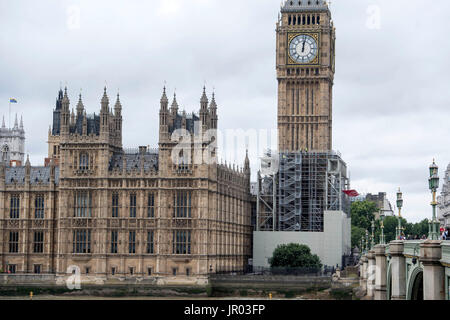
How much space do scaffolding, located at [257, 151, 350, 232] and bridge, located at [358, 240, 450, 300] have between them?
3886cm

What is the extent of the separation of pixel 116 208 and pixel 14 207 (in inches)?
525

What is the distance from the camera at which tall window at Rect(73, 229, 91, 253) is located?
331 ft

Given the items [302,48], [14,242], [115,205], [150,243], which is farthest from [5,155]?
[150,243]

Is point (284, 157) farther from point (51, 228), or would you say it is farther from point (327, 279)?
point (51, 228)

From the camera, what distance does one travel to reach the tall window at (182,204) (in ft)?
325

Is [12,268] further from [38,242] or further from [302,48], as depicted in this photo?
[302,48]

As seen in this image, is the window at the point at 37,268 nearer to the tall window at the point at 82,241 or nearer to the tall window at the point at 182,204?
the tall window at the point at 82,241

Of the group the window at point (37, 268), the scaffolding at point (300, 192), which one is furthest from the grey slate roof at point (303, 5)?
the window at point (37, 268)

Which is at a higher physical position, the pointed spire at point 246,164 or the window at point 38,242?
the pointed spire at point 246,164

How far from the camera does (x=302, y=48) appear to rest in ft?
427

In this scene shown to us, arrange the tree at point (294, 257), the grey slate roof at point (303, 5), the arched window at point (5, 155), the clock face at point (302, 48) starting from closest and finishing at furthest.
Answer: the tree at point (294, 257)
the arched window at point (5, 155)
the clock face at point (302, 48)
the grey slate roof at point (303, 5)

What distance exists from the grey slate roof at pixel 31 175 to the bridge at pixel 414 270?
148 feet

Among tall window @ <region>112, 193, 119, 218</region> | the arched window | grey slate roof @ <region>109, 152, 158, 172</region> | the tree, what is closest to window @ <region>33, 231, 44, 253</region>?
tall window @ <region>112, 193, 119, 218</region>
